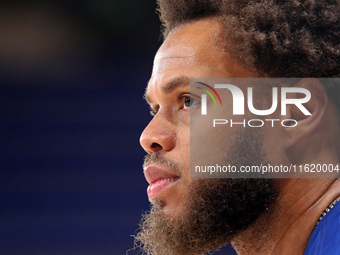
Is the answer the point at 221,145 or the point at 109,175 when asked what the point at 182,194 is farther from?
the point at 109,175

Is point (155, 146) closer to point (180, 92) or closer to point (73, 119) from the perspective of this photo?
point (180, 92)

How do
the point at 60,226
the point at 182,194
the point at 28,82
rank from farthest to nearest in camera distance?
the point at 28,82 < the point at 60,226 < the point at 182,194

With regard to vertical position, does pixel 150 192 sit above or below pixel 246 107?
below

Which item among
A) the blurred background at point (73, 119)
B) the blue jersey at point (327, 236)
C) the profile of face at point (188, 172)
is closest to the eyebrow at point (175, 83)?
the profile of face at point (188, 172)

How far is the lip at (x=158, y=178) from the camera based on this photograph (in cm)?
93

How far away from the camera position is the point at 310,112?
90cm

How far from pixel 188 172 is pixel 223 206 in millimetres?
101

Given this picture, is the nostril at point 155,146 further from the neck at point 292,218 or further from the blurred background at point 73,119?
the blurred background at point 73,119

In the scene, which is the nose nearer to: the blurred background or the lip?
the lip

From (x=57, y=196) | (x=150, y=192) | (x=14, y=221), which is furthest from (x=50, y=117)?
(x=150, y=192)

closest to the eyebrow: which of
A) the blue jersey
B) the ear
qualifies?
the ear

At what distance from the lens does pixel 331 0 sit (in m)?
0.98

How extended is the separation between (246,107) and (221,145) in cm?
10

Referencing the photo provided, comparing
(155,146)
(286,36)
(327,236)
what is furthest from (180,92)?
(327,236)
